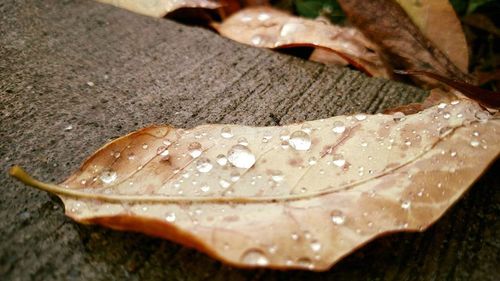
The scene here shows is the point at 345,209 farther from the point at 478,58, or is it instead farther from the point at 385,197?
the point at 478,58

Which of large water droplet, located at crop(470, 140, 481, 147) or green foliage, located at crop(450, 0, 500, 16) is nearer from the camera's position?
large water droplet, located at crop(470, 140, 481, 147)

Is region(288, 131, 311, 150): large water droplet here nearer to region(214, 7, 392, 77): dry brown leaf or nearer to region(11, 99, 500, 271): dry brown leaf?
region(11, 99, 500, 271): dry brown leaf

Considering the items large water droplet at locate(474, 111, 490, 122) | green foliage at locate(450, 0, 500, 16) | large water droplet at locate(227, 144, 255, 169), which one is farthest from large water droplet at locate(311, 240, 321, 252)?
green foliage at locate(450, 0, 500, 16)

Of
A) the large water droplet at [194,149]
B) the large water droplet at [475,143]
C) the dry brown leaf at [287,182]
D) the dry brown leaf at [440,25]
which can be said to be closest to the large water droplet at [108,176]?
the dry brown leaf at [287,182]

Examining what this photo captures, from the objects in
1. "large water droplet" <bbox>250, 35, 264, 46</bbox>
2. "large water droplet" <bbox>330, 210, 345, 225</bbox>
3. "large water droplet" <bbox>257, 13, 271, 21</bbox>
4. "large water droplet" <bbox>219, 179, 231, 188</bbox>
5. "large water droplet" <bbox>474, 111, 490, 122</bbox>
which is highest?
"large water droplet" <bbox>474, 111, 490, 122</bbox>

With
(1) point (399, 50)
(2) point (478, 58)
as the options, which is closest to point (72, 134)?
(1) point (399, 50)

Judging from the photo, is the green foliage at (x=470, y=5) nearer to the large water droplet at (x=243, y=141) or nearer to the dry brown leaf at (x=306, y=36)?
the dry brown leaf at (x=306, y=36)

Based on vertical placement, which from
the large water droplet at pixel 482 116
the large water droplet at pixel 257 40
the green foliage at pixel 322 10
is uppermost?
the large water droplet at pixel 482 116
